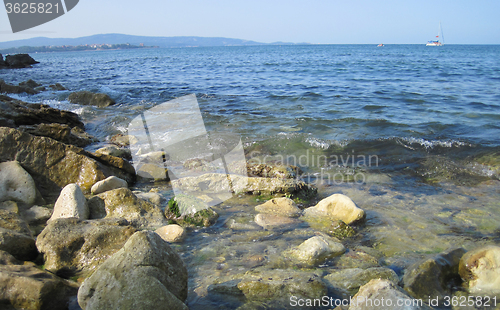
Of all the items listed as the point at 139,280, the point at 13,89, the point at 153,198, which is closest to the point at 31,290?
the point at 139,280

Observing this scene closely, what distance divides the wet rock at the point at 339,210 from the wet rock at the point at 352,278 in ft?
4.19

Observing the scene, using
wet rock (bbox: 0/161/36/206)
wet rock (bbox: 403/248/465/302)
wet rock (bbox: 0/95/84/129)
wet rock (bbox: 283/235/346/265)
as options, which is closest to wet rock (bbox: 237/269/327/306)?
wet rock (bbox: 283/235/346/265)

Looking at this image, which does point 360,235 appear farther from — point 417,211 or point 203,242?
point 203,242

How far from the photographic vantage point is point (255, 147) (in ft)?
25.8

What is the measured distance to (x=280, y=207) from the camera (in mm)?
4508

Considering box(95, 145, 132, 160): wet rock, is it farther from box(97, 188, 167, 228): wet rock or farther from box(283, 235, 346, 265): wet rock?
box(283, 235, 346, 265): wet rock

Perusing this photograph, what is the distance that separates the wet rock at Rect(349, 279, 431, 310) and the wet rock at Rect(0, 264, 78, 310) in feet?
7.34

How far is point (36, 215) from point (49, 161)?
1.27 m

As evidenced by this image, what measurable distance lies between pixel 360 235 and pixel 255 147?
14.3 feet

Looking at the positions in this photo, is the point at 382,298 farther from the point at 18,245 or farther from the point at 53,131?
the point at 53,131

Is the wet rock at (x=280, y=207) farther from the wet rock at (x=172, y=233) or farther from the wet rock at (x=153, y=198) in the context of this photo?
the wet rock at (x=153, y=198)

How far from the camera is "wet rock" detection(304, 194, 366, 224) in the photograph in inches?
163

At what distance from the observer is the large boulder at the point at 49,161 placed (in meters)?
4.73

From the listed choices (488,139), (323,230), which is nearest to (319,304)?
(323,230)
